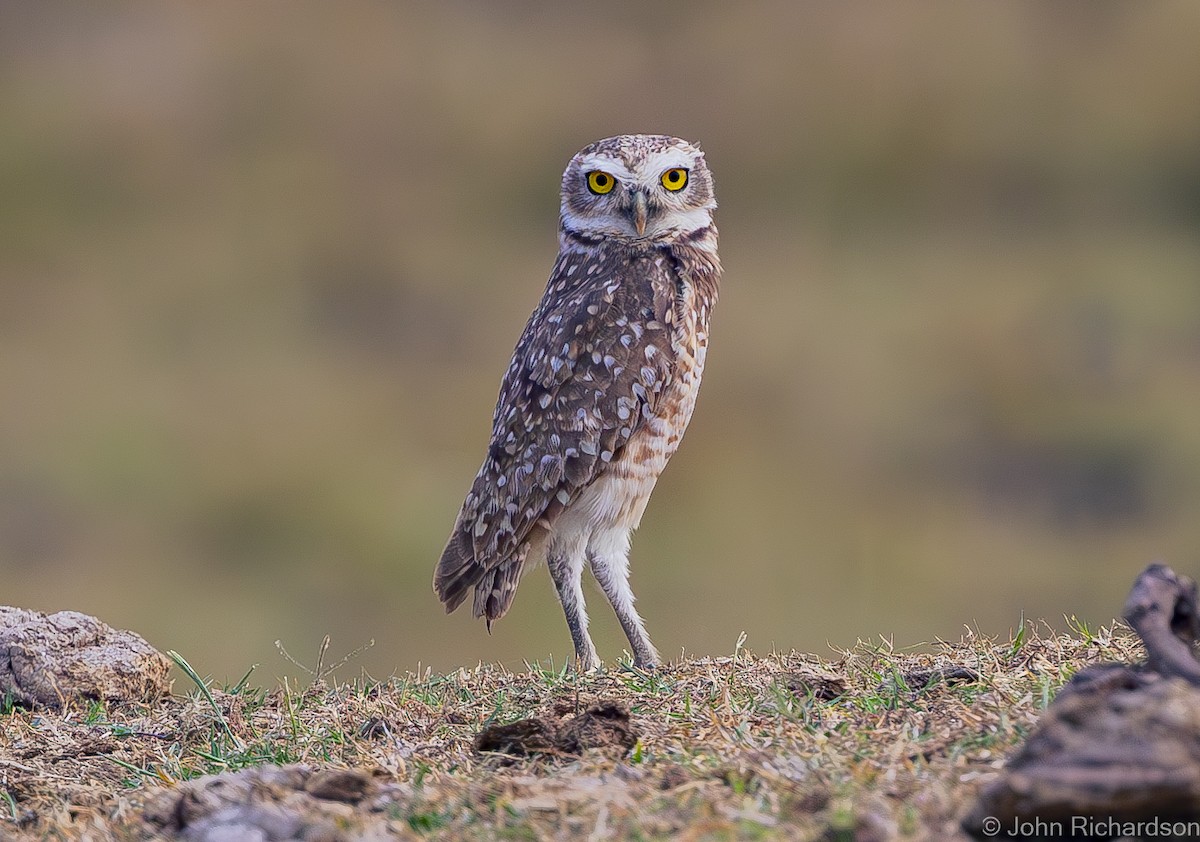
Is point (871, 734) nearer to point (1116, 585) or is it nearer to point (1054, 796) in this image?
point (1054, 796)

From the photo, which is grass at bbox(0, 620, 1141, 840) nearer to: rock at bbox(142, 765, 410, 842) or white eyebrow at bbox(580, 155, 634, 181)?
rock at bbox(142, 765, 410, 842)

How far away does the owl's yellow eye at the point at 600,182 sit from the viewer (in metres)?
6.02

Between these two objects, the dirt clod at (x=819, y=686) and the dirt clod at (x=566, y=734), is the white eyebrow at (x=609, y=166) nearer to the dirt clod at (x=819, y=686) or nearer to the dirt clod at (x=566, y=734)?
the dirt clod at (x=819, y=686)

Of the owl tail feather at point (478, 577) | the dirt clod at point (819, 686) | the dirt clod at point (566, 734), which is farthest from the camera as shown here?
the owl tail feather at point (478, 577)

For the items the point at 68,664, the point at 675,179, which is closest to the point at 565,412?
the point at 675,179

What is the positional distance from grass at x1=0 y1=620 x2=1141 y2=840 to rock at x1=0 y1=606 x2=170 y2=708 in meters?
0.07

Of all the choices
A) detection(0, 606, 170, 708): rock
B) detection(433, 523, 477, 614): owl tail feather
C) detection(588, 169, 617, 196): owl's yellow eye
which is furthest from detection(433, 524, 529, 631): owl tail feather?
detection(588, 169, 617, 196): owl's yellow eye

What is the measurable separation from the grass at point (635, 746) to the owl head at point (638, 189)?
65.7 inches

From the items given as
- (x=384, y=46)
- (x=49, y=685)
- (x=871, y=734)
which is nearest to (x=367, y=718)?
(x=49, y=685)

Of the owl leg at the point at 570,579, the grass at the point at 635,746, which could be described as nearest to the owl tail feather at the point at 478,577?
the owl leg at the point at 570,579

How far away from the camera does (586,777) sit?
340 centimetres

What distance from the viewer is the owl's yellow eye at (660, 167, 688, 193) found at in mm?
6020

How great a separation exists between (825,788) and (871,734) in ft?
1.57

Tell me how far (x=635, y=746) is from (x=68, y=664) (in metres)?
2.23
